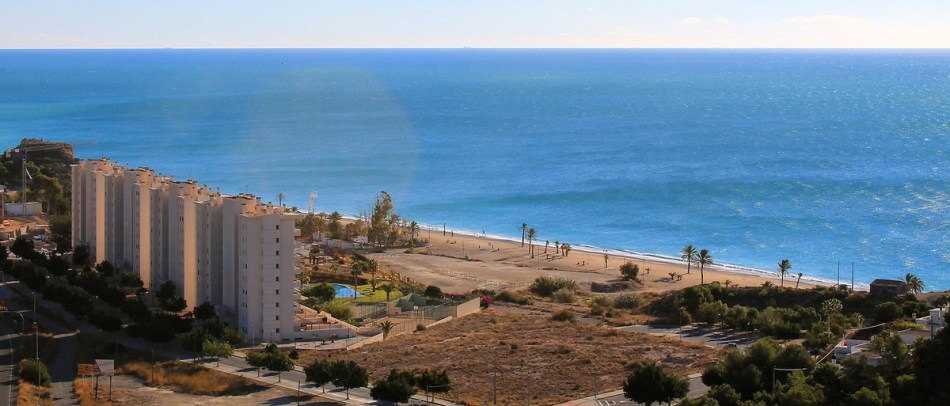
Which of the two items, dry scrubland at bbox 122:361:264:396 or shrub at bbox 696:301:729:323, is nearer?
dry scrubland at bbox 122:361:264:396

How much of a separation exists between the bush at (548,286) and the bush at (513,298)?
Result: 2.48 m

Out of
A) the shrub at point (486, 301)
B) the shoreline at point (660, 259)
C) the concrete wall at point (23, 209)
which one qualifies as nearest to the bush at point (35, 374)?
the shrub at point (486, 301)

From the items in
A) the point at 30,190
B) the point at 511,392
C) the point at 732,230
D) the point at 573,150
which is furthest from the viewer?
the point at 573,150

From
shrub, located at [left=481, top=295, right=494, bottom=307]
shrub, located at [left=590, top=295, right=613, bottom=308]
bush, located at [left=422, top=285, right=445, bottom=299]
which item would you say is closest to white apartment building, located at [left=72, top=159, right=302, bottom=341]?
bush, located at [left=422, top=285, right=445, bottom=299]

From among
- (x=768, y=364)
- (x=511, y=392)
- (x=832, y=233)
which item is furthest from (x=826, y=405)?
(x=832, y=233)

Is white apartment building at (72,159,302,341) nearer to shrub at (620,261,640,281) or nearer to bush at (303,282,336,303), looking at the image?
bush at (303,282,336,303)

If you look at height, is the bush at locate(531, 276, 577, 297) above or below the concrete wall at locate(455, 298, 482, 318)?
above

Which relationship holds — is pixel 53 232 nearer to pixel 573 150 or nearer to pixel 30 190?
pixel 30 190

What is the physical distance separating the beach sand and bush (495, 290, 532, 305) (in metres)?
3.01

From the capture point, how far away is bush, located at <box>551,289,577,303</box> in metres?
55.9

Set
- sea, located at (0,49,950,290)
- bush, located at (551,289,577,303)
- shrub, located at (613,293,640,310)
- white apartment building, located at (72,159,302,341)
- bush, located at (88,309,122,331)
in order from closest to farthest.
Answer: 1. bush, located at (88,309,122,331)
2. white apartment building, located at (72,159,302,341)
3. shrub, located at (613,293,640,310)
4. bush, located at (551,289,577,303)
5. sea, located at (0,49,950,290)

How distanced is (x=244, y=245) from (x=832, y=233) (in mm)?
49123

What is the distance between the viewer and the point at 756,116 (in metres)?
162

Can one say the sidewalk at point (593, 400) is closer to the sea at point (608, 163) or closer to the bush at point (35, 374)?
the bush at point (35, 374)
